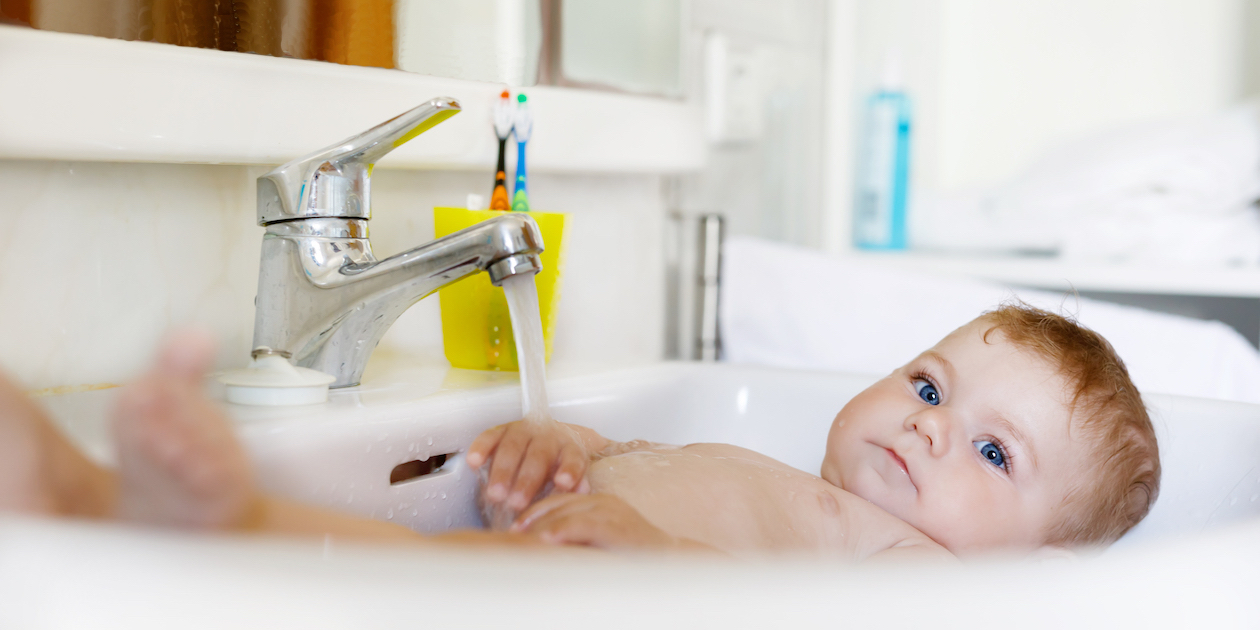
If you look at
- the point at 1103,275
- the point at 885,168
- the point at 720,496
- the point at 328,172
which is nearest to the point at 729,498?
the point at 720,496

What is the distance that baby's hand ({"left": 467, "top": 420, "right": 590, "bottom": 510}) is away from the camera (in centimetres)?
61

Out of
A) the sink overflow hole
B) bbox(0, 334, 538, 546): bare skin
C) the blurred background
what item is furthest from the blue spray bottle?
bbox(0, 334, 538, 546): bare skin

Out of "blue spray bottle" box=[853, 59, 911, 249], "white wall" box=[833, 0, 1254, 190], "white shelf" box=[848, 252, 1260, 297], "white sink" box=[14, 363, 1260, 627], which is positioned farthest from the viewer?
"white wall" box=[833, 0, 1254, 190]

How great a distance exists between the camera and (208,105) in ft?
2.20

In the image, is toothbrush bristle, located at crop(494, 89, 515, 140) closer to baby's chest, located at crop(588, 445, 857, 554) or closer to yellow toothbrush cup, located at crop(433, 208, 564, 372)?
yellow toothbrush cup, located at crop(433, 208, 564, 372)

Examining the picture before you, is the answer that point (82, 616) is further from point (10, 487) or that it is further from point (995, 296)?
point (995, 296)

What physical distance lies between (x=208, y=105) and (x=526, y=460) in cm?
33

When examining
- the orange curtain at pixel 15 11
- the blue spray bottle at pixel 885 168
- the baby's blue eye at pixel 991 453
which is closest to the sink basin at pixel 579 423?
the baby's blue eye at pixel 991 453

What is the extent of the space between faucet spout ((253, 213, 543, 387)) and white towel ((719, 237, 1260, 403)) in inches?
24.1

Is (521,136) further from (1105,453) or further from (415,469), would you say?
(1105,453)

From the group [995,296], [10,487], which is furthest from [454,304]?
[995,296]

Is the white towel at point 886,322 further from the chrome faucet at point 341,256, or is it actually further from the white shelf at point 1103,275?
the chrome faucet at point 341,256

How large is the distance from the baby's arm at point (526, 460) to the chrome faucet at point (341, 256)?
11 centimetres

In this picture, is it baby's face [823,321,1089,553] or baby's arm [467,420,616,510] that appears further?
baby's face [823,321,1089,553]
